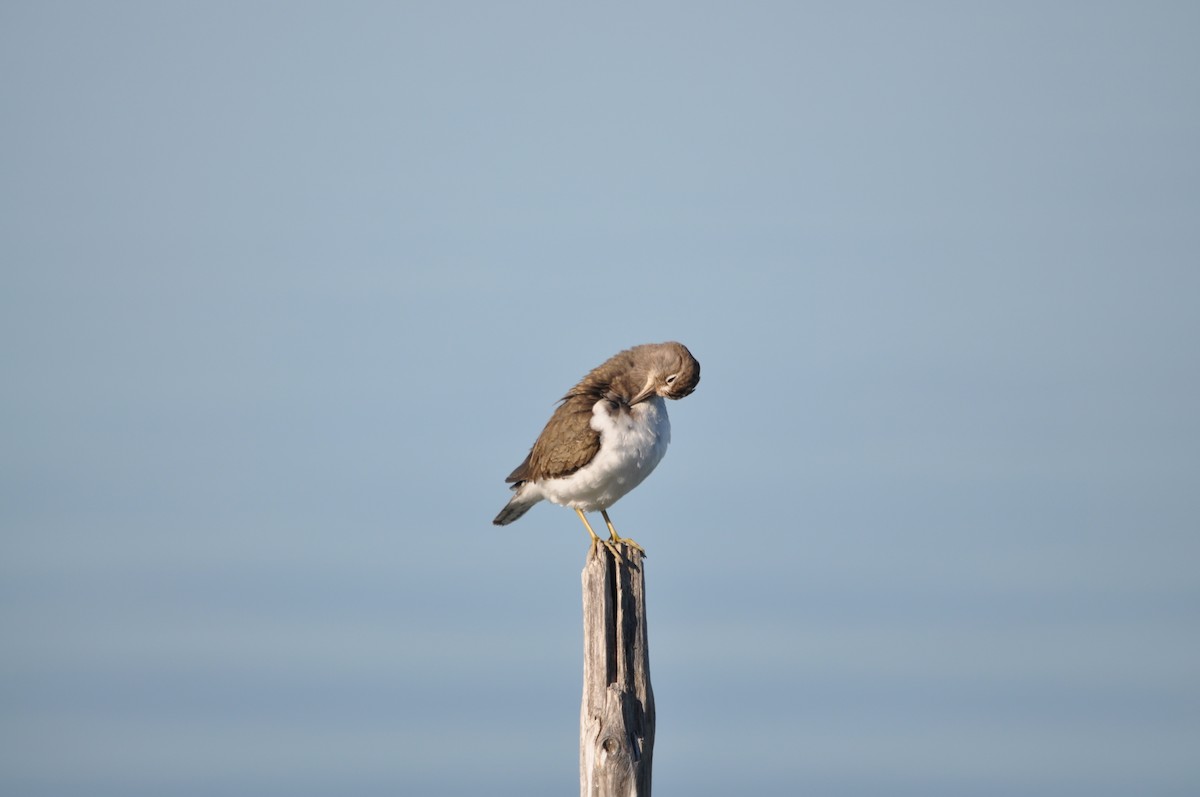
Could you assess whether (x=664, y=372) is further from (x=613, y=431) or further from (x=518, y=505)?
(x=518, y=505)

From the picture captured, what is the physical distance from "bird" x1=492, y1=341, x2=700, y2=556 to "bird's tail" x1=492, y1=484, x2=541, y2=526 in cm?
42

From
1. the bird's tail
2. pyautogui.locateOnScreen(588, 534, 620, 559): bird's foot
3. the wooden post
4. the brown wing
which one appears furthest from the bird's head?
the wooden post

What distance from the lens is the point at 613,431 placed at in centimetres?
1131

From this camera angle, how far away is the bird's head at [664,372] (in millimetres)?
11352

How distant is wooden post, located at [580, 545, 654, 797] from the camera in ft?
28.7

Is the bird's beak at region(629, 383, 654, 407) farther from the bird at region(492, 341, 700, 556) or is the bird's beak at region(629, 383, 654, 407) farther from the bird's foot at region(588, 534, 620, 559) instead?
the bird's foot at region(588, 534, 620, 559)

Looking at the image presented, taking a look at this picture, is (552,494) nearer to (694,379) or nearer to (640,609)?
(694,379)

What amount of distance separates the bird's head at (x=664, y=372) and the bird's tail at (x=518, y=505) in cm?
150

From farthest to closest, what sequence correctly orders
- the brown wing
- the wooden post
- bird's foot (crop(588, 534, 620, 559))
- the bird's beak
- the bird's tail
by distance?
the bird's tail → the bird's beak → the brown wing → bird's foot (crop(588, 534, 620, 559)) → the wooden post

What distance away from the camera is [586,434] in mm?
11430

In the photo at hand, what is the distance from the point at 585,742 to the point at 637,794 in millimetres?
479

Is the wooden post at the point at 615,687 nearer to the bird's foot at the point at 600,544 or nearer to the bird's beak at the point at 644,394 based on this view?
the bird's foot at the point at 600,544

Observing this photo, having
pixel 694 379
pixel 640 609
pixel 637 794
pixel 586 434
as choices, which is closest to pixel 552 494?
pixel 586 434

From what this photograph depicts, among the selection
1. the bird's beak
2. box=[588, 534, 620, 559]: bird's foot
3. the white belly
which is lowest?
box=[588, 534, 620, 559]: bird's foot
